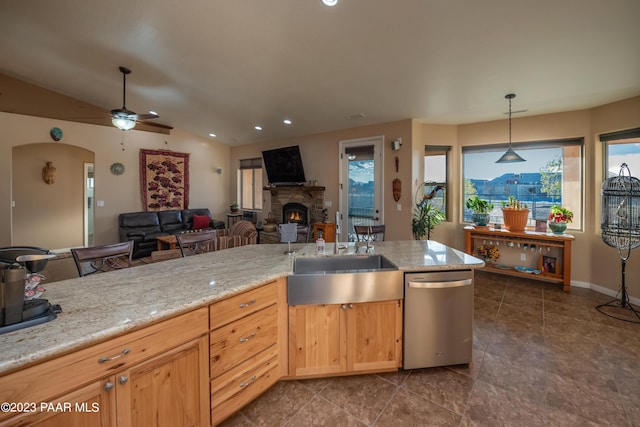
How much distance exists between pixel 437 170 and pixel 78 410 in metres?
5.42

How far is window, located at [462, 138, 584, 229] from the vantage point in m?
4.18

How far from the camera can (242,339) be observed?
5.46ft

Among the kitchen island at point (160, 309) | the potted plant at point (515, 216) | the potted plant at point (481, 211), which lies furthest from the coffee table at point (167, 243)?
the potted plant at point (515, 216)

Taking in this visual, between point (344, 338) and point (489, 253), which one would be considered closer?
point (344, 338)

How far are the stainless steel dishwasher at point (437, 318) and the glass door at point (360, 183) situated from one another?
2.94 meters

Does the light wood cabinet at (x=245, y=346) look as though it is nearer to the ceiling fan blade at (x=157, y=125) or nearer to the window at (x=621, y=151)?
the window at (x=621, y=151)

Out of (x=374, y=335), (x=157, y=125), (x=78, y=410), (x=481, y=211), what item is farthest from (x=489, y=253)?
(x=157, y=125)

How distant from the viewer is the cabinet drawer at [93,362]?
2.99 ft

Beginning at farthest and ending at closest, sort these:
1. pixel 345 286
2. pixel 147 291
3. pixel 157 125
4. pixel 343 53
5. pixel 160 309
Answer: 1. pixel 157 125
2. pixel 343 53
3. pixel 345 286
4. pixel 147 291
5. pixel 160 309

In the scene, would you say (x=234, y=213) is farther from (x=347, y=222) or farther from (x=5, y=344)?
(x=5, y=344)

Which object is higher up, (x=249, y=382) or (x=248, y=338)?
(x=248, y=338)

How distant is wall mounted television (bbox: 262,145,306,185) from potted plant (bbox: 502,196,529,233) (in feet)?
12.9

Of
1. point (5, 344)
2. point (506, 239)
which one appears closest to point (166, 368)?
point (5, 344)

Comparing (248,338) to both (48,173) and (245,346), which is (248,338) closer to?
(245,346)
